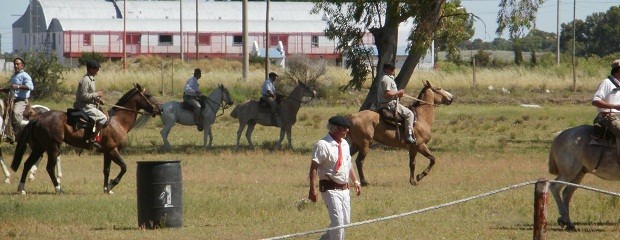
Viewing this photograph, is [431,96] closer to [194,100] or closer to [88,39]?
[194,100]

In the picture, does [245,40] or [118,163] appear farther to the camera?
[245,40]

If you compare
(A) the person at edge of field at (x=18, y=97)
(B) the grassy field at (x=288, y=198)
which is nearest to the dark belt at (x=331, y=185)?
(B) the grassy field at (x=288, y=198)

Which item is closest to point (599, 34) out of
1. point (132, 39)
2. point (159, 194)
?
point (132, 39)

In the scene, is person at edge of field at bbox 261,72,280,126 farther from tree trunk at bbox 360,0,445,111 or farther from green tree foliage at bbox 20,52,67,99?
green tree foliage at bbox 20,52,67,99

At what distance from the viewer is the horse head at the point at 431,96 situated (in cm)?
2581

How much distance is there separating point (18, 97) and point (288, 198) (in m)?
7.88

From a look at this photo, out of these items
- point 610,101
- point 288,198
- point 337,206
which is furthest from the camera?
point 288,198

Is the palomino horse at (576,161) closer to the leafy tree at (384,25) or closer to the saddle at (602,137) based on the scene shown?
the saddle at (602,137)

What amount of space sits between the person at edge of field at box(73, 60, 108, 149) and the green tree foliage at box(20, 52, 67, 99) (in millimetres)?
32329

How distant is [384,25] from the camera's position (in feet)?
118

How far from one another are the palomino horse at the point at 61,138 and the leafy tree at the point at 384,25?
40.0 ft

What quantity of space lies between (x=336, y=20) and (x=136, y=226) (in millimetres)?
19844

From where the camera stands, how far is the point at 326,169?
14.5 meters

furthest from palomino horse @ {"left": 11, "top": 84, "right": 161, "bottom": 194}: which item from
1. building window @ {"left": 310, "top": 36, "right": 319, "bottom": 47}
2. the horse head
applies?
building window @ {"left": 310, "top": 36, "right": 319, "bottom": 47}
